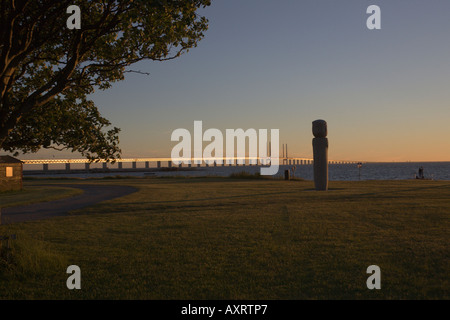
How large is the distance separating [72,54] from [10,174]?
2434 cm

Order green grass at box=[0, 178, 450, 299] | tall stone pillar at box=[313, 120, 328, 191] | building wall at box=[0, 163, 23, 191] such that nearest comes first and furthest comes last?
green grass at box=[0, 178, 450, 299], building wall at box=[0, 163, 23, 191], tall stone pillar at box=[313, 120, 328, 191]

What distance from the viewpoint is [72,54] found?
32.3ft

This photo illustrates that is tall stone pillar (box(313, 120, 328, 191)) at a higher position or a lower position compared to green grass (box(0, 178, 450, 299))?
higher

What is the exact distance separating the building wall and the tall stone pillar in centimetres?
2392

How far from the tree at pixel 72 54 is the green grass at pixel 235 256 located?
2763 millimetres

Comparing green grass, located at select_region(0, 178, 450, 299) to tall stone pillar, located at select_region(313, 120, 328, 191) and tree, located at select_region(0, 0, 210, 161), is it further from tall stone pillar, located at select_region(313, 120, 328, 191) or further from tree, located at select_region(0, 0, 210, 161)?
tall stone pillar, located at select_region(313, 120, 328, 191)

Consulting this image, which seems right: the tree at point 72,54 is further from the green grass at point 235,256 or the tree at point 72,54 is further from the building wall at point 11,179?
the building wall at point 11,179

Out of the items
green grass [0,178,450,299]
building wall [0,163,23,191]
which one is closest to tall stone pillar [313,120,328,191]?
green grass [0,178,450,299]

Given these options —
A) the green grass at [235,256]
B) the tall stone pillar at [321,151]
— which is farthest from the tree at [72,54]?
the tall stone pillar at [321,151]

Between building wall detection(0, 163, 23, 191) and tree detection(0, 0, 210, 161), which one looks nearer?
tree detection(0, 0, 210, 161)

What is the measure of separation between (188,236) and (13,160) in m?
25.7

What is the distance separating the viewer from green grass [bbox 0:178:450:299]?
6727 millimetres

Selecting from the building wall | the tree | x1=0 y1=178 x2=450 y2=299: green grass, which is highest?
the tree

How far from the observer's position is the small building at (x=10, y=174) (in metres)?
29.4
